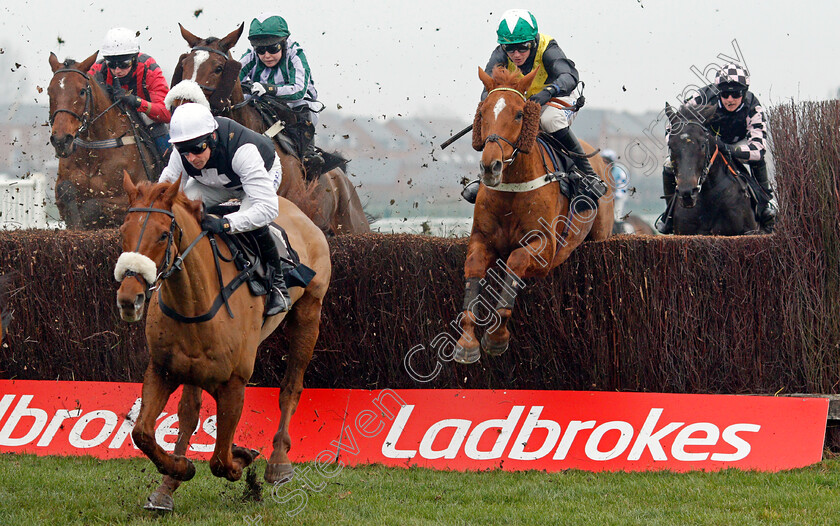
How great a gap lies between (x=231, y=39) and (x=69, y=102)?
158 cm

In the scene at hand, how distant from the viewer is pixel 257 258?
17.4ft

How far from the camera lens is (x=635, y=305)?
22.6 ft

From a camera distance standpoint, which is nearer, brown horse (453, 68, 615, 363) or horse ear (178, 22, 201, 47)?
brown horse (453, 68, 615, 363)

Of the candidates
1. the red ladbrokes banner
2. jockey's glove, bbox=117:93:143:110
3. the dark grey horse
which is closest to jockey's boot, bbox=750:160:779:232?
the dark grey horse

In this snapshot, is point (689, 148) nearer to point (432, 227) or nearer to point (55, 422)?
point (55, 422)

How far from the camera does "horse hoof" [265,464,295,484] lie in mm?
5798

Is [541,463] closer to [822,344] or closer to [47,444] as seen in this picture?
[822,344]

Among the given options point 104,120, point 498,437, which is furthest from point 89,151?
point 498,437

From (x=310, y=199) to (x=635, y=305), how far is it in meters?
3.39

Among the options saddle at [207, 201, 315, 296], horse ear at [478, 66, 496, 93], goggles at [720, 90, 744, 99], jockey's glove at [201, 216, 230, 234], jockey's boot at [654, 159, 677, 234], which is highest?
horse ear at [478, 66, 496, 93]

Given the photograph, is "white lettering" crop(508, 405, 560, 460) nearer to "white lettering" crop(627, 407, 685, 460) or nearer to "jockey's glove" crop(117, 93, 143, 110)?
"white lettering" crop(627, 407, 685, 460)

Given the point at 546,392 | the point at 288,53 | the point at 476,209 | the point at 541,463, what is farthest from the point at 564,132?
the point at 288,53

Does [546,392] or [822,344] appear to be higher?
[822,344]

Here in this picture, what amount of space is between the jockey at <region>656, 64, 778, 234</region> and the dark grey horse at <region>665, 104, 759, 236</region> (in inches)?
6.0
